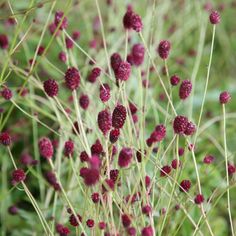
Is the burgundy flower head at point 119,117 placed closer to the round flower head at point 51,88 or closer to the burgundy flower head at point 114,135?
the burgundy flower head at point 114,135

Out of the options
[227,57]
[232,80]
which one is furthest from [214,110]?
[227,57]

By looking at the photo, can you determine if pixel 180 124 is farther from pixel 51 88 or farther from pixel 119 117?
pixel 51 88

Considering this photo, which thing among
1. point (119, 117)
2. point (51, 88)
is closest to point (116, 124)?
point (119, 117)

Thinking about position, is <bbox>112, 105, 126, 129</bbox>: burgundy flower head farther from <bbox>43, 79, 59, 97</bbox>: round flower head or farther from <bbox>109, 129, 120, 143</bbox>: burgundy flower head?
<bbox>43, 79, 59, 97</bbox>: round flower head

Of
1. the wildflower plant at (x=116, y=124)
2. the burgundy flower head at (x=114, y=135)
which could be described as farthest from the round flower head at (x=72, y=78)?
the burgundy flower head at (x=114, y=135)

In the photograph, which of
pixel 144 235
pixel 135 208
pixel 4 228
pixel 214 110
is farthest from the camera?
pixel 214 110

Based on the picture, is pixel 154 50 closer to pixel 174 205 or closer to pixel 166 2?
pixel 166 2

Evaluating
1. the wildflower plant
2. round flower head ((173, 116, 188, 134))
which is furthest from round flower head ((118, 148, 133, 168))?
round flower head ((173, 116, 188, 134))

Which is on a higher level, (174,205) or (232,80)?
(232,80)
